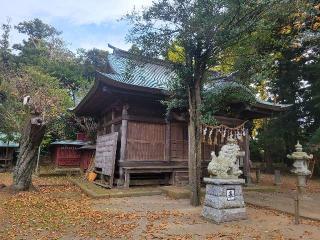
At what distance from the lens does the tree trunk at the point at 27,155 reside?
11.5 meters

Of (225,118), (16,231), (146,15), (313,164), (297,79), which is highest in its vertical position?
(297,79)

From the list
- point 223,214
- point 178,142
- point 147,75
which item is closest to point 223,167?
point 223,214

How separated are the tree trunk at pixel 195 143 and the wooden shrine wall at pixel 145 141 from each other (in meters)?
3.81

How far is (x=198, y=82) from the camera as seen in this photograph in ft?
32.8

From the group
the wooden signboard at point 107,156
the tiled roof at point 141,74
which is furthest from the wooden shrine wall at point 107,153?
the tiled roof at point 141,74

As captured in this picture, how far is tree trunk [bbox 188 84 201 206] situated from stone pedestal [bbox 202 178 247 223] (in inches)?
57.0

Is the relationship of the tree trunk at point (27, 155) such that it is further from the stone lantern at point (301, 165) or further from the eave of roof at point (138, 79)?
the stone lantern at point (301, 165)

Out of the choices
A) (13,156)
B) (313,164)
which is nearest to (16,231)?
(313,164)

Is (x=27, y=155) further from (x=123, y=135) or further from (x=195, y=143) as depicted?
(x=195, y=143)

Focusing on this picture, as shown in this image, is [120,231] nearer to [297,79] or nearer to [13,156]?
[297,79]

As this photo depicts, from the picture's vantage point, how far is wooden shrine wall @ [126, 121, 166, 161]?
1327cm

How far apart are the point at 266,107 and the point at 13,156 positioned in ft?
71.7

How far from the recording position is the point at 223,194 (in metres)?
7.72

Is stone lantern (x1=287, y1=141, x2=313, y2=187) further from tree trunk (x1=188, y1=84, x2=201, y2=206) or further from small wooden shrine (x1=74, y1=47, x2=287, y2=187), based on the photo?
tree trunk (x1=188, y1=84, x2=201, y2=206)
